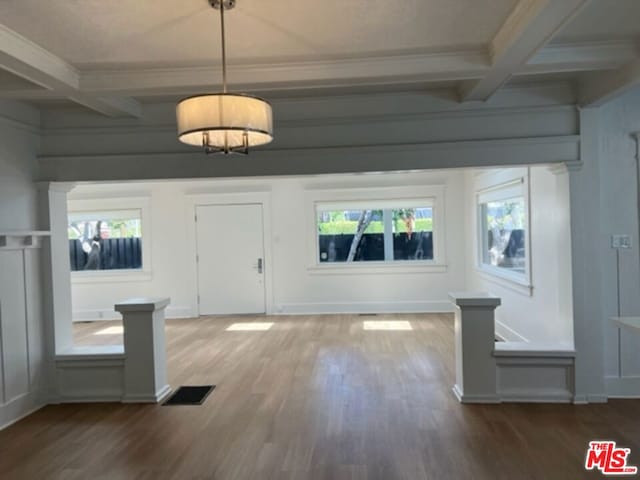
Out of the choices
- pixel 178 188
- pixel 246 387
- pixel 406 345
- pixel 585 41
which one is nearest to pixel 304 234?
pixel 178 188

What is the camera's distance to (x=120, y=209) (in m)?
7.94

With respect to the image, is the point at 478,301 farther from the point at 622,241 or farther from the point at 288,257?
the point at 288,257

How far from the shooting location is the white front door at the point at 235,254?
782 centimetres

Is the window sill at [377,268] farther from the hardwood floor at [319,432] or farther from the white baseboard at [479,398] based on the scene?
the white baseboard at [479,398]

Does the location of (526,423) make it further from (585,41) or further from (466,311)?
(585,41)

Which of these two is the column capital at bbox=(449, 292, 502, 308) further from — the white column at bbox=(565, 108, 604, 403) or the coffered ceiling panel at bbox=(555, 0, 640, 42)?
the coffered ceiling panel at bbox=(555, 0, 640, 42)

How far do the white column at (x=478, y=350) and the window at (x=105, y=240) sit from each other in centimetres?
617

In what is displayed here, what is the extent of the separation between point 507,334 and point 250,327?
143 inches

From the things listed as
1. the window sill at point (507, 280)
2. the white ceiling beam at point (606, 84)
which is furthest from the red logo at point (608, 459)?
the white ceiling beam at point (606, 84)

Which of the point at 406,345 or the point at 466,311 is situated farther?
the point at 406,345

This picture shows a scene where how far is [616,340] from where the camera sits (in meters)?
3.74

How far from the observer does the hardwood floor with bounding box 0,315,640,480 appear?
2771 millimetres

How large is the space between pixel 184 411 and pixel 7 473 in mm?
1228

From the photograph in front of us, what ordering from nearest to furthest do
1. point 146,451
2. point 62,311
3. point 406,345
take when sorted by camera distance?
point 146,451
point 62,311
point 406,345
